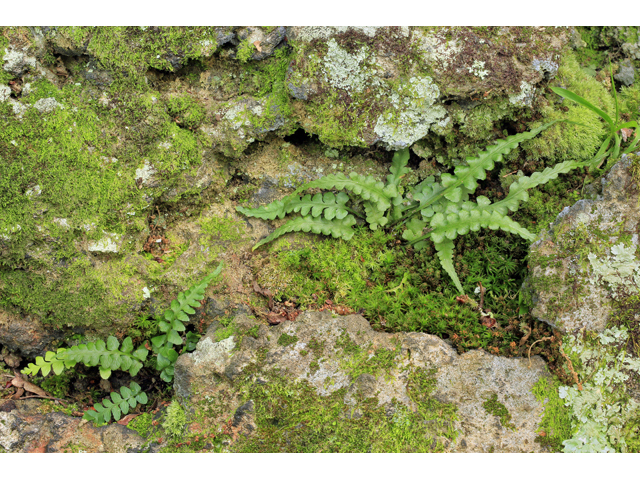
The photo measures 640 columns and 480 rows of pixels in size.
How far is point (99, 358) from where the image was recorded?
4102mm

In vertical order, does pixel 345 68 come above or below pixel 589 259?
above

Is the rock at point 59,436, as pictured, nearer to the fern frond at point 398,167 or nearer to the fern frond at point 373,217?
the fern frond at point 373,217

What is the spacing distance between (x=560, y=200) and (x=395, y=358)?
2.47 metres

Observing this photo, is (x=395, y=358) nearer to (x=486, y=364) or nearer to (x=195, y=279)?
(x=486, y=364)

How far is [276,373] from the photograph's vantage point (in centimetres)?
382

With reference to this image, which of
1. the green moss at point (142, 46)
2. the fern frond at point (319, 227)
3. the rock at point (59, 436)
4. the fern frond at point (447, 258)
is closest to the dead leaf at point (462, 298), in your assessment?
the fern frond at point (447, 258)

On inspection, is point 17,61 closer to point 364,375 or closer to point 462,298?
point 364,375

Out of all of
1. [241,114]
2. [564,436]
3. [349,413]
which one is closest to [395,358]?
[349,413]

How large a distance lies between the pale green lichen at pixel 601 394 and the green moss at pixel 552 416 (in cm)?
5

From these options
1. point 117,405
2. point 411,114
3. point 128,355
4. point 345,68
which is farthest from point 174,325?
point 411,114

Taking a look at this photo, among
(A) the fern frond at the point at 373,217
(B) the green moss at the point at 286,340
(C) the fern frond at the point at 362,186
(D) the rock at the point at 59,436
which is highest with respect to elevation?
(C) the fern frond at the point at 362,186

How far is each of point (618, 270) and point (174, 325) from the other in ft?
13.7

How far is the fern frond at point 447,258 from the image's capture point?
13.9 ft

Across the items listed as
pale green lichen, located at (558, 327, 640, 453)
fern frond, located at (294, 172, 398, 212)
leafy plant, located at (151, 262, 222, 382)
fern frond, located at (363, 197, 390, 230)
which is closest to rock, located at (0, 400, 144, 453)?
leafy plant, located at (151, 262, 222, 382)
